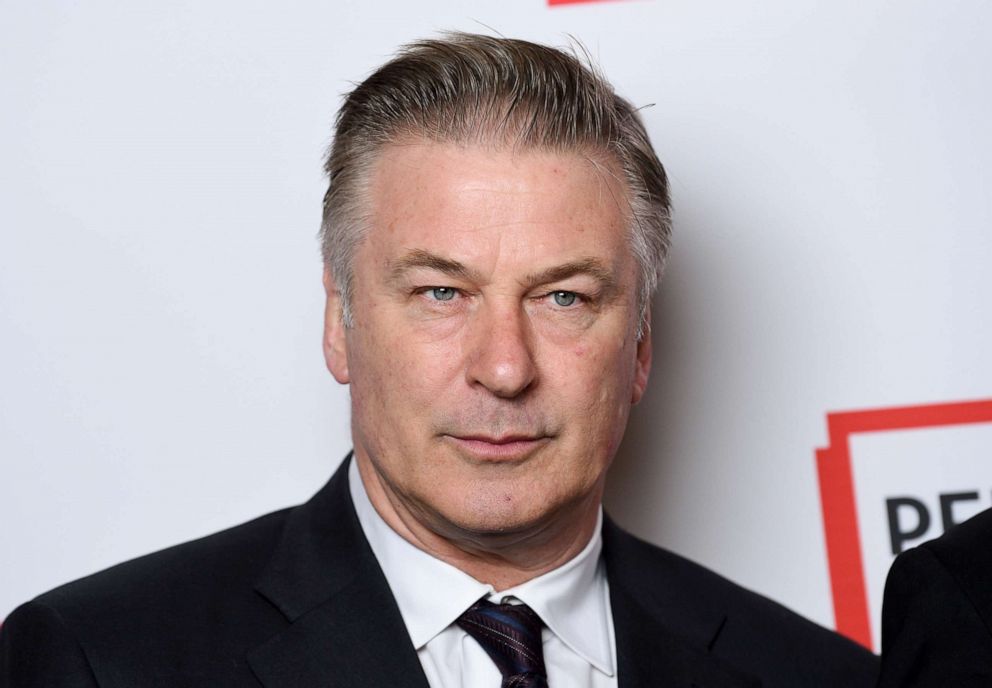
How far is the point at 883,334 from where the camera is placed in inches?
96.2

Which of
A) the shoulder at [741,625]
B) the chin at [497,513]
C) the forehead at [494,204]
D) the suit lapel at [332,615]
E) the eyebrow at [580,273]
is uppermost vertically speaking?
the forehead at [494,204]

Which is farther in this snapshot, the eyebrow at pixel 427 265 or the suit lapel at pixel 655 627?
the suit lapel at pixel 655 627

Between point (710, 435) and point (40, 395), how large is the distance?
1123 millimetres

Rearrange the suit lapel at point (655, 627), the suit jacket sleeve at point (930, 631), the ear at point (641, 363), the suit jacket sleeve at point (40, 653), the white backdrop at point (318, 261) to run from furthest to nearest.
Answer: the white backdrop at point (318, 261) → the ear at point (641, 363) → the suit lapel at point (655, 627) → the suit jacket sleeve at point (40, 653) → the suit jacket sleeve at point (930, 631)

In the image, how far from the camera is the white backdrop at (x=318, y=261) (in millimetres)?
2389

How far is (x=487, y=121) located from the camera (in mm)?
1852

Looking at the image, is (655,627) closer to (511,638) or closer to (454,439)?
A: (511,638)

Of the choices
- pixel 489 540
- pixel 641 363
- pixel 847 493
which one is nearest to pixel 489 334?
pixel 489 540

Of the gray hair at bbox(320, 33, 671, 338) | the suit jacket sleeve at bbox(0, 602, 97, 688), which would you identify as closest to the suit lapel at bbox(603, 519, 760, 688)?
the gray hair at bbox(320, 33, 671, 338)

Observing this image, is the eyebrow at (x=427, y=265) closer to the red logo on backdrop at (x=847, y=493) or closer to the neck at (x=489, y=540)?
the neck at (x=489, y=540)

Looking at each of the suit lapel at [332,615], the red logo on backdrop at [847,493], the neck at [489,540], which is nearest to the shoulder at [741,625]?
the neck at [489,540]

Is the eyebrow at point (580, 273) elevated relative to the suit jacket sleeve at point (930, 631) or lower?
elevated

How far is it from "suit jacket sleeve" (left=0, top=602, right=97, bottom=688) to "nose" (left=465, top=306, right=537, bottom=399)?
1.87 ft

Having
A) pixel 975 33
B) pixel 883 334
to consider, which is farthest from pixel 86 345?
pixel 975 33
